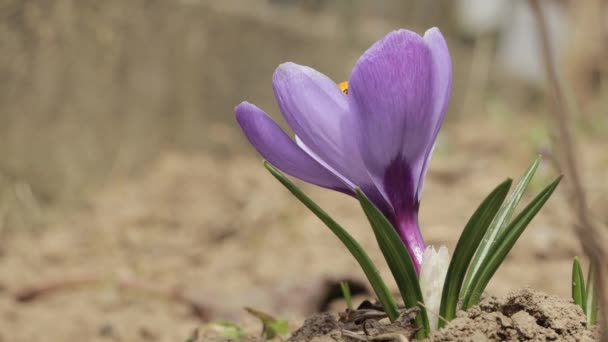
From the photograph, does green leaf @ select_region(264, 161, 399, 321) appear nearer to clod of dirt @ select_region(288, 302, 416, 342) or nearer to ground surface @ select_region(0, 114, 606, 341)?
clod of dirt @ select_region(288, 302, 416, 342)

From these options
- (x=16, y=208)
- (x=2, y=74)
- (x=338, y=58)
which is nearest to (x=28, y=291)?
(x=16, y=208)

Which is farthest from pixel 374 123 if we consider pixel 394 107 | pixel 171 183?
pixel 171 183

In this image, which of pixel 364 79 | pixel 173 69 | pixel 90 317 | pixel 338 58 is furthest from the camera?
pixel 338 58

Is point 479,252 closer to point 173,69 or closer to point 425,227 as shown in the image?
point 425,227

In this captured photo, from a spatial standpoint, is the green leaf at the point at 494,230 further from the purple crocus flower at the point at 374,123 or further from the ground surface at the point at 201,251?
the ground surface at the point at 201,251

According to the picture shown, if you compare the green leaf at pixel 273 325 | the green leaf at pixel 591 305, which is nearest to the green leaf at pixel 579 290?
the green leaf at pixel 591 305

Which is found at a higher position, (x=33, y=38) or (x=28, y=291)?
(x=33, y=38)
